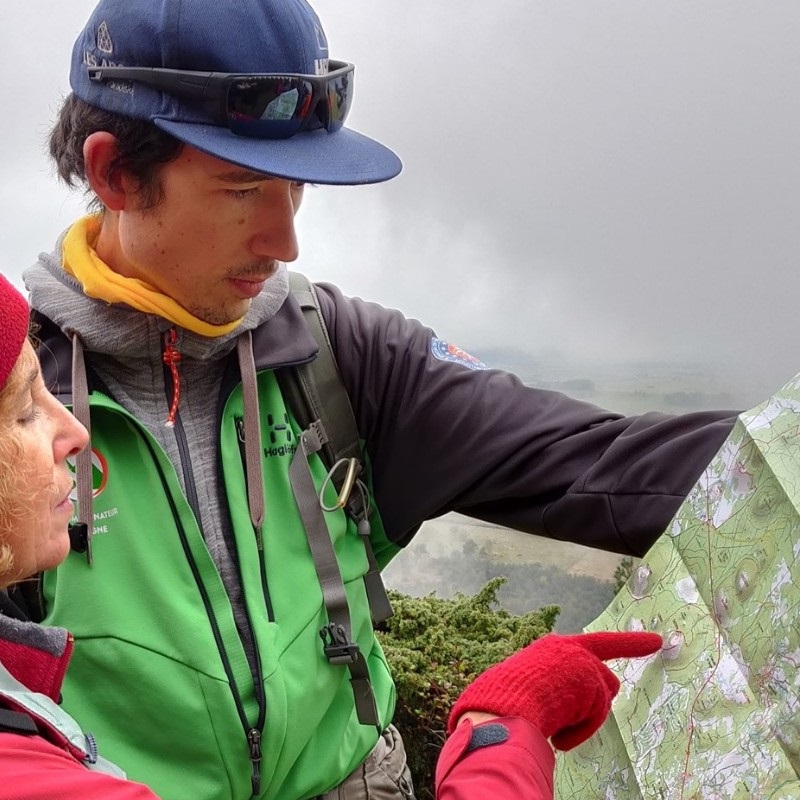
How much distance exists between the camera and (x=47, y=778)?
43.3 inches

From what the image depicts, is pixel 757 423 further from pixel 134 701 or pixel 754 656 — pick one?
pixel 134 701

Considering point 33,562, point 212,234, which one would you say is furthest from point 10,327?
point 212,234

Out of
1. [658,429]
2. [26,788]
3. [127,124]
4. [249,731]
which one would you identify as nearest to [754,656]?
[658,429]

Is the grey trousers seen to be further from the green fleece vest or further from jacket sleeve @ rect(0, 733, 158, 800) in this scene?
jacket sleeve @ rect(0, 733, 158, 800)

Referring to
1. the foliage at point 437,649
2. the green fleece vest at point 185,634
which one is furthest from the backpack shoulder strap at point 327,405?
the foliage at point 437,649

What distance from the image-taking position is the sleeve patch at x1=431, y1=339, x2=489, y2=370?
2.11m

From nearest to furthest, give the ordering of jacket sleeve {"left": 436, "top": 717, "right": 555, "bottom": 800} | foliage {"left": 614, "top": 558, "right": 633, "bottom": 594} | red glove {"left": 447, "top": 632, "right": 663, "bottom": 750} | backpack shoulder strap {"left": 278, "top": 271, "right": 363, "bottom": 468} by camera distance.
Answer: jacket sleeve {"left": 436, "top": 717, "right": 555, "bottom": 800}
red glove {"left": 447, "top": 632, "right": 663, "bottom": 750}
backpack shoulder strap {"left": 278, "top": 271, "right": 363, "bottom": 468}
foliage {"left": 614, "top": 558, "right": 633, "bottom": 594}

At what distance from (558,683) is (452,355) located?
2.65 feet

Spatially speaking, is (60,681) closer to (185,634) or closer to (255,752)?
(185,634)

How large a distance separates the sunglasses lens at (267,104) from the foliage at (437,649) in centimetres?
202

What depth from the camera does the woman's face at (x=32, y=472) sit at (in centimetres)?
127

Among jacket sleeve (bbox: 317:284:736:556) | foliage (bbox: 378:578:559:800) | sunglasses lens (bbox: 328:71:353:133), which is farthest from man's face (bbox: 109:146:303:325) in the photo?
foliage (bbox: 378:578:559:800)

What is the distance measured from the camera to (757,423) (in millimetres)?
1494

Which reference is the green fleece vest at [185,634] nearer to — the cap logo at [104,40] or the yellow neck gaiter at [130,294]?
the yellow neck gaiter at [130,294]
